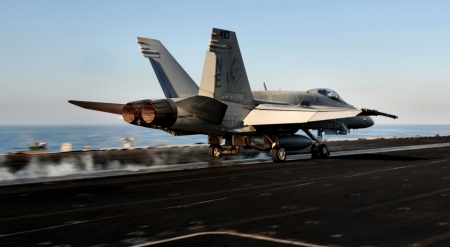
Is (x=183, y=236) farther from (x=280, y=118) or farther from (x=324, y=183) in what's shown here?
(x=280, y=118)

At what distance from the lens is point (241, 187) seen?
48.1 ft

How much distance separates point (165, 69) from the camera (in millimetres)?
25141

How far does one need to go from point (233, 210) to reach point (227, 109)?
38.0 feet

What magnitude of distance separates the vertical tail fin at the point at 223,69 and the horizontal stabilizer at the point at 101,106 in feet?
11.9

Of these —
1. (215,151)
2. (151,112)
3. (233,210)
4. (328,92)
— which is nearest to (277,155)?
(215,151)

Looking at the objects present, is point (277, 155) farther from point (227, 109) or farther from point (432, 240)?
point (432, 240)

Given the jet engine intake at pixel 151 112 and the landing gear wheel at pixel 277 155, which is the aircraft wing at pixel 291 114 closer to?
the landing gear wheel at pixel 277 155

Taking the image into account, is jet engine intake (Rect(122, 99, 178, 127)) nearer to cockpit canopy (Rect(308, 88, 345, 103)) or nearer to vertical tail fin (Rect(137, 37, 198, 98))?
vertical tail fin (Rect(137, 37, 198, 98))

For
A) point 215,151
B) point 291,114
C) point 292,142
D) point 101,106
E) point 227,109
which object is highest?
point 101,106

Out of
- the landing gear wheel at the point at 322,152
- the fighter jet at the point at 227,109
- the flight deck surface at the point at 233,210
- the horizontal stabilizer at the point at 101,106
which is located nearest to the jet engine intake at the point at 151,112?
the fighter jet at the point at 227,109

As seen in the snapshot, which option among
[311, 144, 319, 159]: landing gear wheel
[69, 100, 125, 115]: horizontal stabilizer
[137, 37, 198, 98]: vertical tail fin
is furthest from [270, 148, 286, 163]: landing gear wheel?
[69, 100, 125, 115]: horizontal stabilizer

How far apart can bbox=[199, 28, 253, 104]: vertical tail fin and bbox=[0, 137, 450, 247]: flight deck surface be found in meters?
4.89

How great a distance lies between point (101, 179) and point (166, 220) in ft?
27.1

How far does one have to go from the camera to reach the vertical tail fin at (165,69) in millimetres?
24938
